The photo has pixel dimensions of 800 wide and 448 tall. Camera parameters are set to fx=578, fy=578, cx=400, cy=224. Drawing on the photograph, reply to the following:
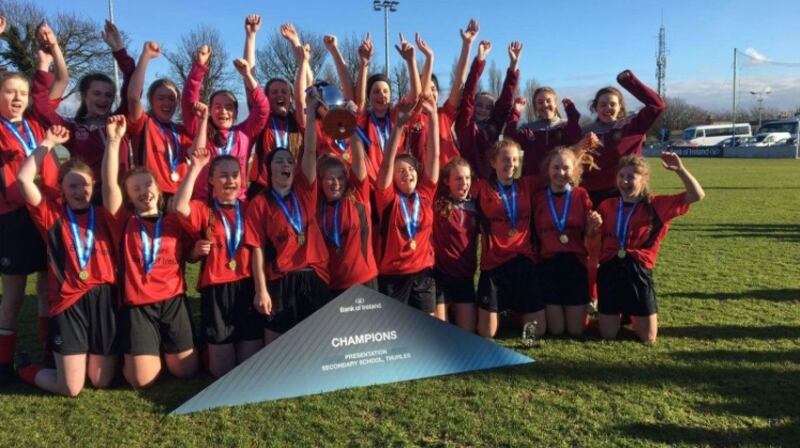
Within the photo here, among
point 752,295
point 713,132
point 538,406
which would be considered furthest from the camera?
point 713,132

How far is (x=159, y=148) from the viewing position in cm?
462

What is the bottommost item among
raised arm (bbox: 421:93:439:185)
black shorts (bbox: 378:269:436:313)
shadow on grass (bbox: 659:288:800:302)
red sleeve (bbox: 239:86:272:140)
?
shadow on grass (bbox: 659:288:800:302)

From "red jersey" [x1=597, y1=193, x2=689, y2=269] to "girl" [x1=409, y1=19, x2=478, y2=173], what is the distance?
1528mm

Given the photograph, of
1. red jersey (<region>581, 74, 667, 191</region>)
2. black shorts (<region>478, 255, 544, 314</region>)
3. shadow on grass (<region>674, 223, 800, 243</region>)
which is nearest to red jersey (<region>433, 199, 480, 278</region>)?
black shorts (<region>478, 255, 544, 314</region>)

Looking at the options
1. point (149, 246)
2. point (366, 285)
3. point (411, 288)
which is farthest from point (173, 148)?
point (411, 288)

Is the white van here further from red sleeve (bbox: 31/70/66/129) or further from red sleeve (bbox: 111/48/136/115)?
red sleeve (bbox: 31/70/66/129)

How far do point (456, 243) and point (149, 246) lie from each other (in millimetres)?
2382

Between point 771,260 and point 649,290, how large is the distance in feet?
13.7

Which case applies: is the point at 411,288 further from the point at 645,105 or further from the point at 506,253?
the point at 645,105

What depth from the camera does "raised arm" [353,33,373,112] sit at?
5297 millimetres

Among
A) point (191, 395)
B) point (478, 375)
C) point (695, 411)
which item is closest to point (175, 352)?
point (191, 395)

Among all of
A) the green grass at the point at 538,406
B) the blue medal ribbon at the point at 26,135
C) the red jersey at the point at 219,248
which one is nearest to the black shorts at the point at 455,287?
the green grass at the point at 538,406

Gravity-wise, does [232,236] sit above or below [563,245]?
above

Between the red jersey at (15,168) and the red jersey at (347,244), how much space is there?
1.93 m
